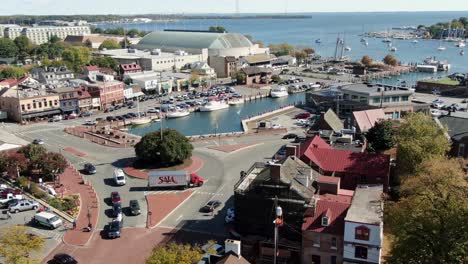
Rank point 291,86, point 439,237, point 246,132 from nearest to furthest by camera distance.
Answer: point 439,237, point 246,132, point 291,86

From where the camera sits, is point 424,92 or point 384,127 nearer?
point 384,127

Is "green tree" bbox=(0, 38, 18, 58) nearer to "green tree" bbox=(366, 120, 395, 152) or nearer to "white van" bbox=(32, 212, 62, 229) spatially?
"white van" bbox=(32, 212, 62, 229)

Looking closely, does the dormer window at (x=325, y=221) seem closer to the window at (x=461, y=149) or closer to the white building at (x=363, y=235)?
the white building at (x=363, y=235)

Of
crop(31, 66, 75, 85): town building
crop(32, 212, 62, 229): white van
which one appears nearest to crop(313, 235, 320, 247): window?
crop(32, 212, 62, 229): white van

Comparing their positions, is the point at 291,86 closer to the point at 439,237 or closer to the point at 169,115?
the point at 169,115

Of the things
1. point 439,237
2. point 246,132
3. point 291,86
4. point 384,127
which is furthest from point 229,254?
point 291,86

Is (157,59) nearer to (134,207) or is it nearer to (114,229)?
(134,207)

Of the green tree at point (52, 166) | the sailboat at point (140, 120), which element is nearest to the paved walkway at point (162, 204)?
the green tree at point (52, 166)
